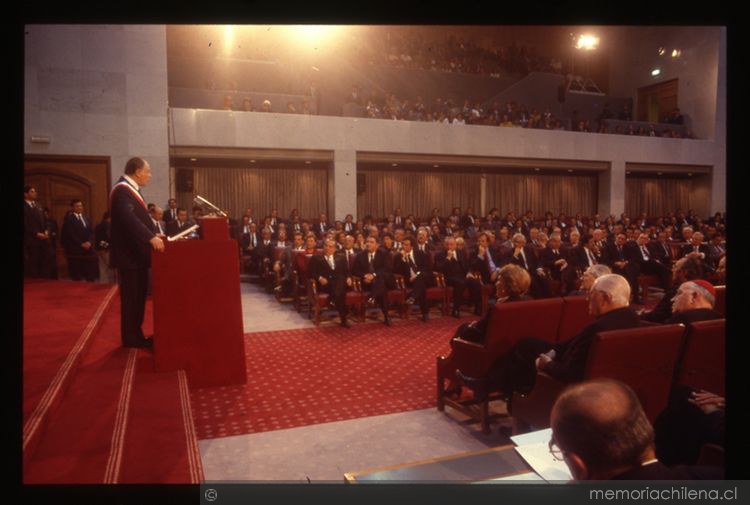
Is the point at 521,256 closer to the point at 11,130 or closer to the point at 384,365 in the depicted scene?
the point at 384,365

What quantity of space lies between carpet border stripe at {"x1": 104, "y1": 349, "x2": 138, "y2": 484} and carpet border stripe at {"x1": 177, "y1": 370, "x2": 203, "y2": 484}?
1.03ft

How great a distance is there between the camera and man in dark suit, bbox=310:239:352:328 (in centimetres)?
710

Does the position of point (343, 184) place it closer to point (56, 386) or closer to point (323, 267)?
point (323, 267)

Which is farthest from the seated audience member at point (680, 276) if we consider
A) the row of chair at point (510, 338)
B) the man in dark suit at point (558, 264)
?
the man in dark suit at point (558, 264)

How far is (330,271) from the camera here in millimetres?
7289

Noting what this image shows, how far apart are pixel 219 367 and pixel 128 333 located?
2.49 ft

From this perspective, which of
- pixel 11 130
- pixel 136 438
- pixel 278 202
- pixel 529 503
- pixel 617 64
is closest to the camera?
pixel 529 503

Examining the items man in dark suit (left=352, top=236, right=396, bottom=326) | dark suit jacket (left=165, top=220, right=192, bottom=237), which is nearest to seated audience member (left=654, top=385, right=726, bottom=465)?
man in dark suit (left=352, top=236, right=396, bottom=326)

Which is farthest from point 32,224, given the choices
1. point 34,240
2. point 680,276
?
point 680,276

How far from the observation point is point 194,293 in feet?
14.0

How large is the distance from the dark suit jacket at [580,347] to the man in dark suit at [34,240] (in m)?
7.02

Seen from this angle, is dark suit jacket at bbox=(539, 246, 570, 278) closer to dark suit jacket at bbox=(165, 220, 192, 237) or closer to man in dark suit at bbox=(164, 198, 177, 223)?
dark suit jacket at bbox=(165, 220, 192, 237)

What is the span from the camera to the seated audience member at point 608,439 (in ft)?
4.04

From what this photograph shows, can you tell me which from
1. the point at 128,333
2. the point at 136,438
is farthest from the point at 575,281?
the point at 136,438
